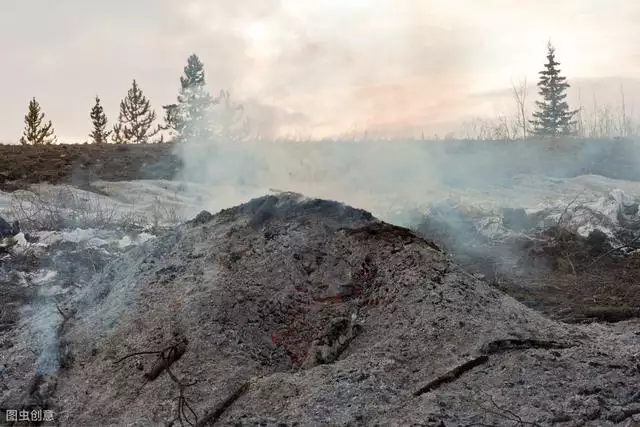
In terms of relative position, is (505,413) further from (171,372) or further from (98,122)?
(98,122)

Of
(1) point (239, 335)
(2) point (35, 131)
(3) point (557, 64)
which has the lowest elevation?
(1) point (239, 335)

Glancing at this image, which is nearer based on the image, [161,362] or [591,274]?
[161,362]

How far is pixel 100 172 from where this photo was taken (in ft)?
45.2

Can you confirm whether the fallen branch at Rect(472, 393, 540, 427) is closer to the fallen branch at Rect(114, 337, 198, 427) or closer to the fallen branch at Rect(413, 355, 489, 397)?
the fallen branch at Rect(413, 355, 489, 397)

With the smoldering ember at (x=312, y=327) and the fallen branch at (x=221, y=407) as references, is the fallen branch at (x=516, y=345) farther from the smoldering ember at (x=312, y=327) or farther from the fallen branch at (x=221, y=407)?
the fallen branch at (x=221, y=407)

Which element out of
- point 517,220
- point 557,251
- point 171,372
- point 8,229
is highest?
point 8,229

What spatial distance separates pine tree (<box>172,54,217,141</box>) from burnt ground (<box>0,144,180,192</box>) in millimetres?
2004

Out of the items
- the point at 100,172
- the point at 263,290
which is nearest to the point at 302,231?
the point at 263,290

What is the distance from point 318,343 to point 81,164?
39.0 feet

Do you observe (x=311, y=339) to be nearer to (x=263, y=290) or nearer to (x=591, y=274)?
(x=263, y=290)

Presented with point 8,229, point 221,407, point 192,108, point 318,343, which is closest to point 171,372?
point 221,407

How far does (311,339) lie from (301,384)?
0.56 metres

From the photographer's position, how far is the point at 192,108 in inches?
854

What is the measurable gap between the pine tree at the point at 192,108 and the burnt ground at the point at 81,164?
200cm
